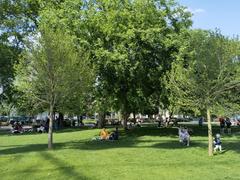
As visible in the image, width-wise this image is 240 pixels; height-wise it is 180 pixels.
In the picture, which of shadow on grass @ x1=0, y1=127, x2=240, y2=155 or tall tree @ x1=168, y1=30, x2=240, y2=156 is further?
shadow on grass @ x1=0, y1=127, x2=240, y2=155

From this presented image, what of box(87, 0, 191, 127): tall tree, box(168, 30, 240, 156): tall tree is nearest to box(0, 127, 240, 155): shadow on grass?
box(168, 30, 240, 156): tall tree

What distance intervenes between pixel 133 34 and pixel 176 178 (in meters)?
19.3

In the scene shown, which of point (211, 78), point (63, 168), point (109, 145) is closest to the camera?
point (63, 168)

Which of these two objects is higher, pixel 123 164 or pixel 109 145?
pixel 109 145

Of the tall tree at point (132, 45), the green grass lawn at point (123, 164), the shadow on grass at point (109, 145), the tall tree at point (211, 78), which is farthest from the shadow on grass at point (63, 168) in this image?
the tall tree at point (132, 45)

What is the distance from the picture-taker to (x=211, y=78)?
2338 cm

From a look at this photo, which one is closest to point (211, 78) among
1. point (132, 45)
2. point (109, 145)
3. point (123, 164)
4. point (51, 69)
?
point (123, 164)

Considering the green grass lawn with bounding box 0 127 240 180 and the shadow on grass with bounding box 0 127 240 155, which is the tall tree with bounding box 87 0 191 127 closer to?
the shadow on grass with bounding box 0 127 240 155

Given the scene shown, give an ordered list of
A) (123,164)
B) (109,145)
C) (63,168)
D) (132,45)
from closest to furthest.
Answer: (63,168) < (123,164) < (109,145) < (132,45)

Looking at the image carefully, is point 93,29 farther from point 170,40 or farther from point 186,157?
point 186,157

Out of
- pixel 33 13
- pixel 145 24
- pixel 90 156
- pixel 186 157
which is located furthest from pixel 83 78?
pixel 33 13

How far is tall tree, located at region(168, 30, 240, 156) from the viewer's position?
907 inches

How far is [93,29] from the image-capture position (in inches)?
1401

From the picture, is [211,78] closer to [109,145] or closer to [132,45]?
[109,145]
